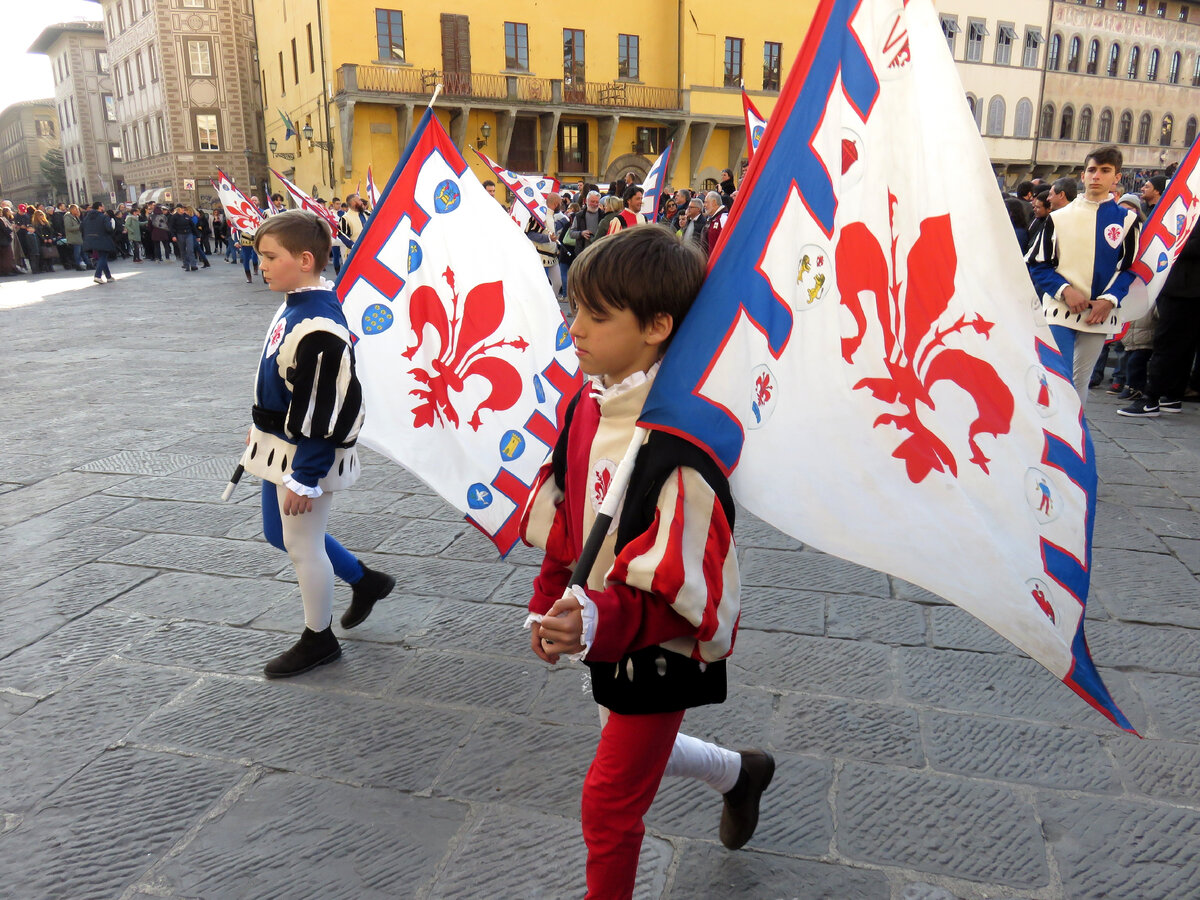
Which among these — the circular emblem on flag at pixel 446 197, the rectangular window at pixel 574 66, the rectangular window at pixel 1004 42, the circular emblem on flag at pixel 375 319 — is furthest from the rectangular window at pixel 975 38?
the circular emblem on flag at pixel 375 319

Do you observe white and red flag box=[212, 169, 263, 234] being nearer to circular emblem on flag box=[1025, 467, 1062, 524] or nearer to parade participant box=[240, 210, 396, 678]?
parade participant box=[240, 210, 396, 678]

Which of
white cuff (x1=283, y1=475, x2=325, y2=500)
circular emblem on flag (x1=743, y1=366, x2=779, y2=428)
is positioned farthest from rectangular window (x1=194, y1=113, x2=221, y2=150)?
circular emblem on flag (x1=743, y1=366, x2=779, y2=428)

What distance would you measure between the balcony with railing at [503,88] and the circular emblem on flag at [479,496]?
1041 inches

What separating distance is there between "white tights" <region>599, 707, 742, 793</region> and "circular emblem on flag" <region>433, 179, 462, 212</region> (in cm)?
212

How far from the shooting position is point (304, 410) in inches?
103

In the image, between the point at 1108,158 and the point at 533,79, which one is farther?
the point at 533,79

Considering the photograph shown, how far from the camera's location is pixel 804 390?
5.85 feet

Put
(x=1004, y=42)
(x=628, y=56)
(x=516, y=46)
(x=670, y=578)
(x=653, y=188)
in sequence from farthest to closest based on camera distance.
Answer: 1. (x=1004, y=42)
2. (x=628, y=56)
3. (x=516, y=46)
4. (x=653, y=188)
5. (x=670, y=578)

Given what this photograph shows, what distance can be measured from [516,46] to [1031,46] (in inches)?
995

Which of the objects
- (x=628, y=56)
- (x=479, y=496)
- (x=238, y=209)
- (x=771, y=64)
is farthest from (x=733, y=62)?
(x=479, y=496)

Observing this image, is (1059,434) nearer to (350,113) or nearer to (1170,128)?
(350,113)

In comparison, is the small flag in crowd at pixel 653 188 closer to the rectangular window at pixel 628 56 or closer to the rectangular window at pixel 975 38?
the rectangular window at pixel 628 56

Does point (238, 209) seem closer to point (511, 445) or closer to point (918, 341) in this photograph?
point (511, 445)

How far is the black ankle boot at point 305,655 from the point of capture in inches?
112
